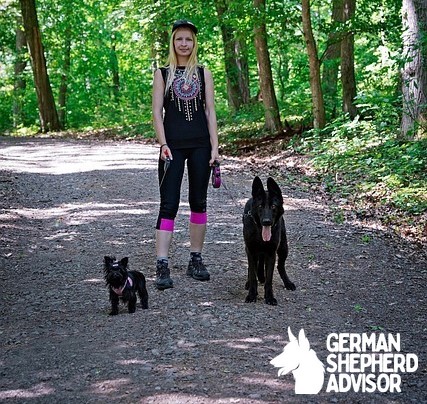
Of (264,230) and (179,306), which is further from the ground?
(264,230)

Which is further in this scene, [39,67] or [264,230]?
[39,67]

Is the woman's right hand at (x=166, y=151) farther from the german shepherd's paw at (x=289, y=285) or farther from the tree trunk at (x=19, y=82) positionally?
the tree trunk at (x=19, y=82)

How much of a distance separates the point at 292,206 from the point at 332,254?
2.59m

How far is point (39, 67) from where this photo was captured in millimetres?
23812

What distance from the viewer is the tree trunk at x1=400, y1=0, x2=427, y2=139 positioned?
1083 centimetres

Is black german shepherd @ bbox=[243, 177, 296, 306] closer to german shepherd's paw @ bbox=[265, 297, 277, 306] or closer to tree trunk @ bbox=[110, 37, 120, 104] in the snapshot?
german shepherd's paw @ bbox=[265, 297, 277, 306]

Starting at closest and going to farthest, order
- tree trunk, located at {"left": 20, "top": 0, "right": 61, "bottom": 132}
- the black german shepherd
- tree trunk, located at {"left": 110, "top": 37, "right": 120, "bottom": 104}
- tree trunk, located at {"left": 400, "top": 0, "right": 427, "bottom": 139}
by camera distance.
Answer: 1. the black german shepherd
2. tree trunk, located at {"left": 400, "top": 0, "right": 427, "bottom": 139}
3. tree trunk, located at {"left": 20, "top": 0, "right": 61, "bottom": 132}
4. tree trunk, located at {"left": 110, "top": 37, "right": 120, "bottom": 104}

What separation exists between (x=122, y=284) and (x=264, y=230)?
129 cm

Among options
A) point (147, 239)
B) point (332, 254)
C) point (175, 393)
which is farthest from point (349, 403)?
point (147, 239)

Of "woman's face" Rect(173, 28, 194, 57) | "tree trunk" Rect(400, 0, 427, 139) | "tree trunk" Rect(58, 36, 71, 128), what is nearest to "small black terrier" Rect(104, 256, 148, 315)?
"woman's face" Rect(173, 28, 194, 57)

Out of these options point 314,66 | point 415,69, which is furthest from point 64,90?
point 415,69

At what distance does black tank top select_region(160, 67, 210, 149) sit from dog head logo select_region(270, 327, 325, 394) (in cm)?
205

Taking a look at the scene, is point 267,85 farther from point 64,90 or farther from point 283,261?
point 64,90

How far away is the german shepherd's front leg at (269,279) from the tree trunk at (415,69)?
22.6 feet
